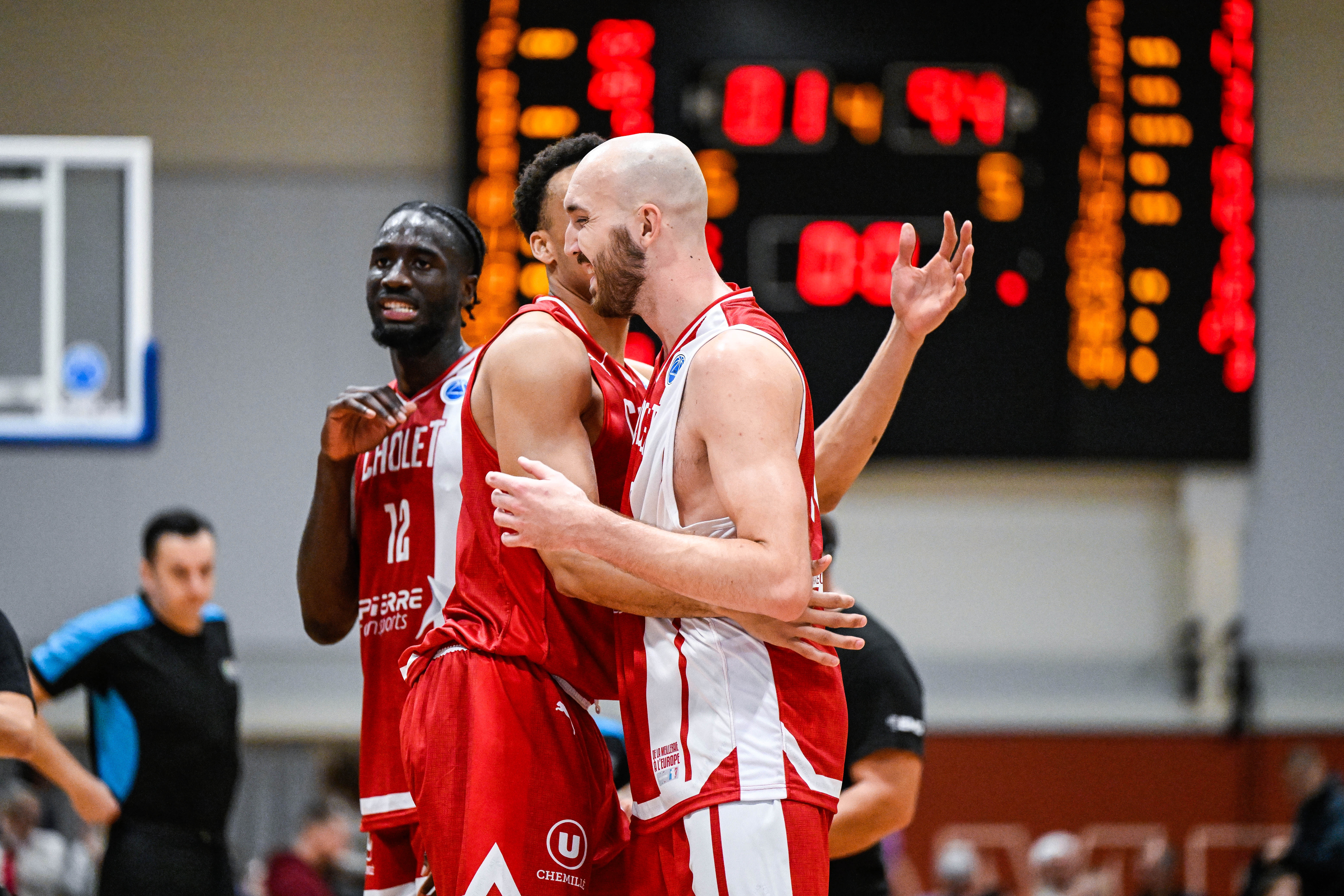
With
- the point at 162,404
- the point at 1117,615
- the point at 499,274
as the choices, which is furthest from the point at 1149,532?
the point at 162,404

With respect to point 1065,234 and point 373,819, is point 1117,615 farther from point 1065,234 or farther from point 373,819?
point 373,819

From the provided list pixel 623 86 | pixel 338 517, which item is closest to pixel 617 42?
pixel 623 86

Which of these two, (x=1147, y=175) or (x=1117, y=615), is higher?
(x=1147, y=175)

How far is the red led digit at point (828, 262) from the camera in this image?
8.77 metres

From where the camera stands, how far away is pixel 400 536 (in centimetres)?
341

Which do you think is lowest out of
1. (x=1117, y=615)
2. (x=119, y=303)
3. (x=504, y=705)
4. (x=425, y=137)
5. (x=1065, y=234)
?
(x=1117, y=615)

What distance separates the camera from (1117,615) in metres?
10.6

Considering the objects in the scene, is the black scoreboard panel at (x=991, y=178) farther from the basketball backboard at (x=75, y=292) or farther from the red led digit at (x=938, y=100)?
the basketball backboard at (x=75, y=292)

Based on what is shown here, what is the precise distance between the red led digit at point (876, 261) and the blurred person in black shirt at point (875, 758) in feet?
16.3

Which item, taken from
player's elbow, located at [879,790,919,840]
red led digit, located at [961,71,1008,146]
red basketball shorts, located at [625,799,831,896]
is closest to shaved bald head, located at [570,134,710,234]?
red basketball shorts, located at [625,799,831,896]

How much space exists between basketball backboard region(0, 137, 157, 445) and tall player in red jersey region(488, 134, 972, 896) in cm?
556

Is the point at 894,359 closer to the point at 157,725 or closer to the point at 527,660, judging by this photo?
the point at 527,660

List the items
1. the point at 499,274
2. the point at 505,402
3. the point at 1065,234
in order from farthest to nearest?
the point at 1065,234 → the point at 499,274 → the point at 505,402

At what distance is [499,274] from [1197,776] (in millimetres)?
5905
